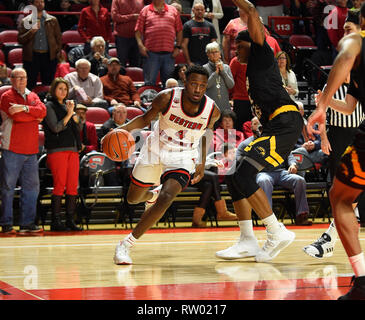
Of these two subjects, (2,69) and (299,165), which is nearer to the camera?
(299,165)

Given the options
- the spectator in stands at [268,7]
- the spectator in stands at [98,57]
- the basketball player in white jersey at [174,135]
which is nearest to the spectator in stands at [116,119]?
the spectator in stands at [98,57]

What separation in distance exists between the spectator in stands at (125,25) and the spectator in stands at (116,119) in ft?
9.32

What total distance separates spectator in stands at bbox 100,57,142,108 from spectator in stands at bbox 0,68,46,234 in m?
2.40

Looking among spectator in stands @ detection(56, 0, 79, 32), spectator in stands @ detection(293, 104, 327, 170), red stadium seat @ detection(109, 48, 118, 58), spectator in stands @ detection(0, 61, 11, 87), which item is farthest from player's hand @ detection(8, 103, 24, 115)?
spectator in stands @ detection(56, 0, 79, 32)

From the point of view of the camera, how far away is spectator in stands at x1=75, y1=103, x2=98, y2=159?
9875 millimetres

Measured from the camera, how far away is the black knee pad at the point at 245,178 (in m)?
5.76

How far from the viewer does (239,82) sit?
10898mm

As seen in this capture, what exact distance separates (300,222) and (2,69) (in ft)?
17.5

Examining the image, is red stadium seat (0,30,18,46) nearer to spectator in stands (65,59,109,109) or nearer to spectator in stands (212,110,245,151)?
spectator in stands (65,59,109,109)

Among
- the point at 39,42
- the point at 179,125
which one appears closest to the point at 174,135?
the point at 179,125

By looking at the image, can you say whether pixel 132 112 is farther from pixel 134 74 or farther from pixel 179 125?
pixel 179 125
